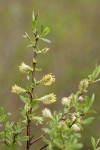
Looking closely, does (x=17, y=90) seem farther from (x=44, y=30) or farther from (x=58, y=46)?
(x=58, y=46)

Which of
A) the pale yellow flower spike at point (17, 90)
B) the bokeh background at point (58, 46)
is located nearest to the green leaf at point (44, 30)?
the pale yellow flower spike at point (17, 90)

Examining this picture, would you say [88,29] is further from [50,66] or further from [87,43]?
[50,66]

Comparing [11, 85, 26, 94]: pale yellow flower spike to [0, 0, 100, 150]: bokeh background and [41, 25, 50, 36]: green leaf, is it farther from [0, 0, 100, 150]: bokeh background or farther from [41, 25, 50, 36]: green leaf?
[0, 0, 100, 150]: bokeh background

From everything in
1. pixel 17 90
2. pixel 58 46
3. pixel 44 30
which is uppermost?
pixel 58 46

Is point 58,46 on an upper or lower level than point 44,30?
upper

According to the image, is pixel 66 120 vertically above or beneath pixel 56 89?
beneath

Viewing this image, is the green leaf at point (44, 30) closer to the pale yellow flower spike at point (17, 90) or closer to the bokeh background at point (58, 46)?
the pale yellow flower spike at point (17, 90)

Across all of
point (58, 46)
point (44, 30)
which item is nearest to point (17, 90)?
point (44, 30)

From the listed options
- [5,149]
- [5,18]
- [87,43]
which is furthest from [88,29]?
[5,149]

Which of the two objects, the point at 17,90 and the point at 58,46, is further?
the point at 58,46
